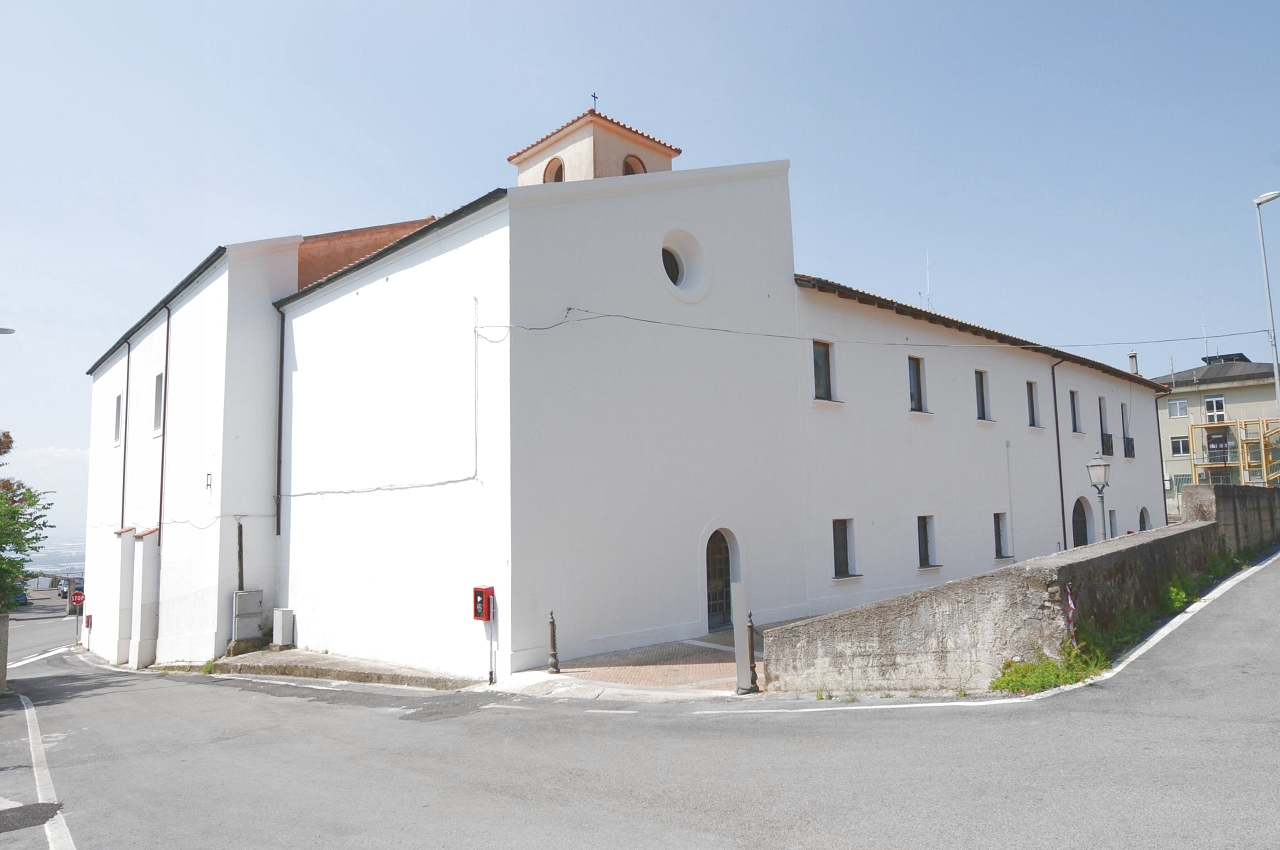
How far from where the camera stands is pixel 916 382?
65.5 ft

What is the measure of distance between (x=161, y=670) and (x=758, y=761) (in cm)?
1681

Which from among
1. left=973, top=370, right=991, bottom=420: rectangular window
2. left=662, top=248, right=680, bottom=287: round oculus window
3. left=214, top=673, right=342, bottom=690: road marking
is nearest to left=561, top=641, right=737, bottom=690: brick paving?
left=214, top=673, right=342, bottom=690: road marking

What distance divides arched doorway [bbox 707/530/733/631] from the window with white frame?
734cm

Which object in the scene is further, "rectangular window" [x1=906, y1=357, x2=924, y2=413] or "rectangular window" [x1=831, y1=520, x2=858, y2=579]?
"rectangular window" [x1=906, y1=357, x2=924, y2=413]

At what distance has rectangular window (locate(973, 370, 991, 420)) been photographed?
21953mm

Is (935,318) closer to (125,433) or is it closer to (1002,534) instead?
(1002,534)

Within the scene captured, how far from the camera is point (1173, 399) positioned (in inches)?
1795

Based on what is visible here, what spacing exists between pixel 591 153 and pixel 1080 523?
61.2 ft

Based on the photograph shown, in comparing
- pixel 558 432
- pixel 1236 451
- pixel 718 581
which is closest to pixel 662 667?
pixel 718 581

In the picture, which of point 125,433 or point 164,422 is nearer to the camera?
point 164,422

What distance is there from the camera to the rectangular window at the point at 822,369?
17391 millimetres

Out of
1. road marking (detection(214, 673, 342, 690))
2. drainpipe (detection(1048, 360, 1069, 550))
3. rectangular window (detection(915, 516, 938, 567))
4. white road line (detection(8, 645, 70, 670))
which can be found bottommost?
white road line (detection(8, 645, 70, 670))

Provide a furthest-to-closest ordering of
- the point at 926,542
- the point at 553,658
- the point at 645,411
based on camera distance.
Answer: the point at 926,542 < the point at 645,411 < the point at 553,658

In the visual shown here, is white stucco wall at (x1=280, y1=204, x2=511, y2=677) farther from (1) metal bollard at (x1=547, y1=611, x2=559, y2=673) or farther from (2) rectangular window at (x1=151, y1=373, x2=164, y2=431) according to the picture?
(2) rectangular window at (x1=151, y1=373, x2=164, y2=431)
